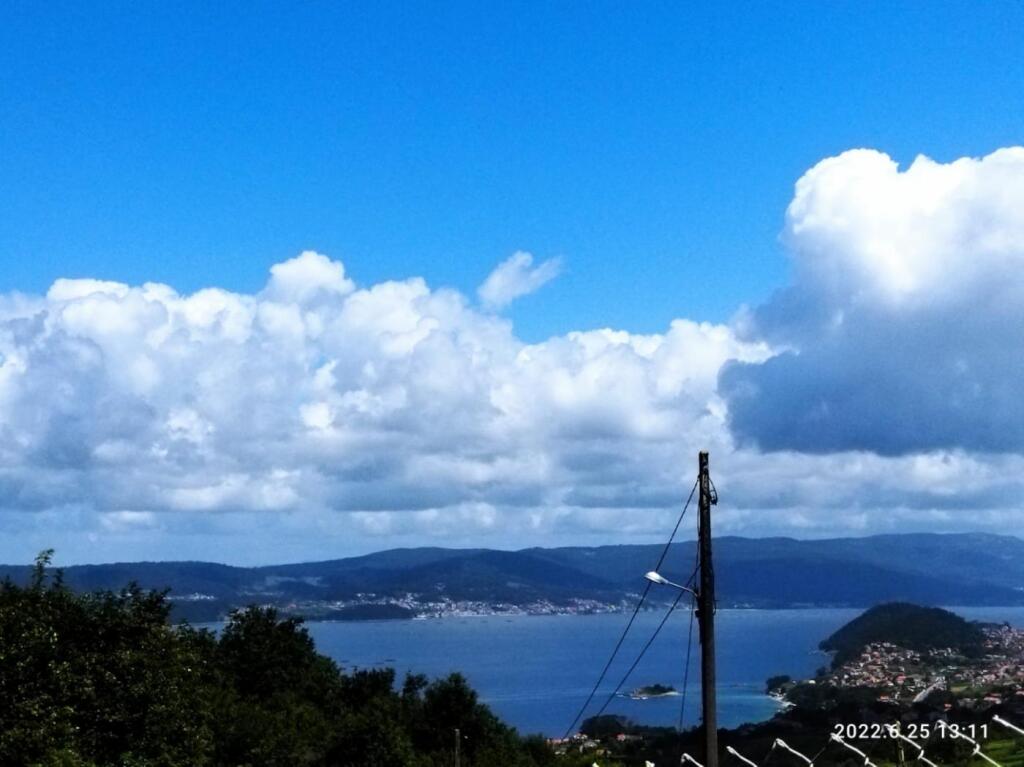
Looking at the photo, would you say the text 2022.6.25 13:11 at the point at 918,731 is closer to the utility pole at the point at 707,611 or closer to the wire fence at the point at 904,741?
the wire fence at the point at 904,741

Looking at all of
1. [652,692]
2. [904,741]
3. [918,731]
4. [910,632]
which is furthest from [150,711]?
[910,632]

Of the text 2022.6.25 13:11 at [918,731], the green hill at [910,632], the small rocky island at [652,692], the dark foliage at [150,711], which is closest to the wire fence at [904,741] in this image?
the text 2022.6.25 13:11 at [918,731]

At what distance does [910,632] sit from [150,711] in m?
149

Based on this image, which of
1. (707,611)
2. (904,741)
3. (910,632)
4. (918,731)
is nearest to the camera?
(707,611)

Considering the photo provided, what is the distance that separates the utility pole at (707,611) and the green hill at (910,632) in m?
142

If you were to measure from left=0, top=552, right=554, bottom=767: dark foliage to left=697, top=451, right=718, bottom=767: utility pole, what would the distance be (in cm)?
1530

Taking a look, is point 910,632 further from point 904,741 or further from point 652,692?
point 904,741

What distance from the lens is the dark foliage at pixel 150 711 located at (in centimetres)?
2789

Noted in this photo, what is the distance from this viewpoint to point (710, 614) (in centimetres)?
1617

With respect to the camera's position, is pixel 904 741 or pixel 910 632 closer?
pixel 904 741

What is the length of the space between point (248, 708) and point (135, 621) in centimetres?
1264

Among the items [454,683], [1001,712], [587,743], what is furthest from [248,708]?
[1001,712]

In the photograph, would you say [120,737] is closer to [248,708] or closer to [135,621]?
[135,621]

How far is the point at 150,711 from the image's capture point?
99.0ft
